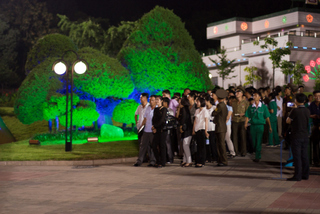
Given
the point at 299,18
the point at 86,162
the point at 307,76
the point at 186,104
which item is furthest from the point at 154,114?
the point at 299,18

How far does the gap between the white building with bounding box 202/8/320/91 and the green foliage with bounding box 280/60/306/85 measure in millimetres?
1615

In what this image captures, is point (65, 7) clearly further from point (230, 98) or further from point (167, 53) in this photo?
point (230, 98)

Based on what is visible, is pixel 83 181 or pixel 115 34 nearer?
pixel 83 181

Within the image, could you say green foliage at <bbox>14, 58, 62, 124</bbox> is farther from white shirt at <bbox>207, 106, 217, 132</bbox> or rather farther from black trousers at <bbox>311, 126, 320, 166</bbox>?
black trousers at <bbox>311, 126, 320, 166</bbox>

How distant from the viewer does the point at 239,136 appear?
1463 cm

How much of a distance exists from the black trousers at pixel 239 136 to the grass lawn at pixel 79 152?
326 centimetres

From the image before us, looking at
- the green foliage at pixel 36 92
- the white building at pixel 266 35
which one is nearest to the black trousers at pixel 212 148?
the green foliage at pixel 36 92

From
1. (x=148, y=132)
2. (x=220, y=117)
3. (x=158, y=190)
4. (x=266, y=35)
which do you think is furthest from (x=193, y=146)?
(x=266, y=35)

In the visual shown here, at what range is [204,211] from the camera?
7035mm

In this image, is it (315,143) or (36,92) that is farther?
(36,92)

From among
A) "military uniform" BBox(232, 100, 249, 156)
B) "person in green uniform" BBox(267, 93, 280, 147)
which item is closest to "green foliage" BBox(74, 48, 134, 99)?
"person in green uniform" BBox(267, 93, 280, 147)

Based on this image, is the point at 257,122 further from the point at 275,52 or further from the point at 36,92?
the point at 275,52

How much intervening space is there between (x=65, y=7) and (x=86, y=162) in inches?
2273

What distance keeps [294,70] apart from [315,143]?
32.9 meters
